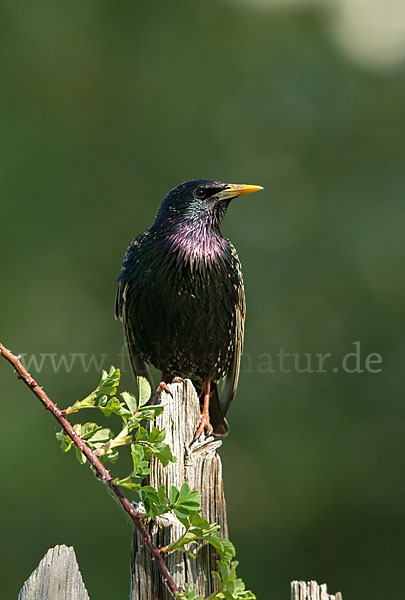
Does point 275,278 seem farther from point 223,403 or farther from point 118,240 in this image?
point 223,403

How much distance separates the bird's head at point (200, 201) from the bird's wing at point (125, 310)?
0.60ft

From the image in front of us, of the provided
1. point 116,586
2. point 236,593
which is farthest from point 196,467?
point 116,586

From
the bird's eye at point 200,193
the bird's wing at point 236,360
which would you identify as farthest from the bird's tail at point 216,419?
the bird's eye at point 200,193

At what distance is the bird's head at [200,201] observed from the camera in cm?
329

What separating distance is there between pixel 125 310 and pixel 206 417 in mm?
764

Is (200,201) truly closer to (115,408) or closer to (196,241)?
(196,241)

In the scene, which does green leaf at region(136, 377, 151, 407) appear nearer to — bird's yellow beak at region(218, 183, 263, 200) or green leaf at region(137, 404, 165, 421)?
green leaf at region(137, 404, 165, 421)

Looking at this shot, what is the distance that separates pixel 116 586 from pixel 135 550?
4.33 m

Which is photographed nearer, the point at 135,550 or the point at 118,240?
the point at 135,550

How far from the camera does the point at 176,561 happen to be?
1.83 meters

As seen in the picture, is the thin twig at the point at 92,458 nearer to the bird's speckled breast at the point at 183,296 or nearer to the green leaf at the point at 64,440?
the green leaf at the point at 64,440

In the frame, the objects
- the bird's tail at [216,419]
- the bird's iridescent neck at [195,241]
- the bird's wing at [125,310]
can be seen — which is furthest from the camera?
the bird's tail at [216,419]

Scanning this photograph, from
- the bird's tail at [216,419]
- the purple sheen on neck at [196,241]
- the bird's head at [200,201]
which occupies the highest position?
the bird's head at [200,201]

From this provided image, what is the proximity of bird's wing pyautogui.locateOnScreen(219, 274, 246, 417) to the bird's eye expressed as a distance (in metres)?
0.43
